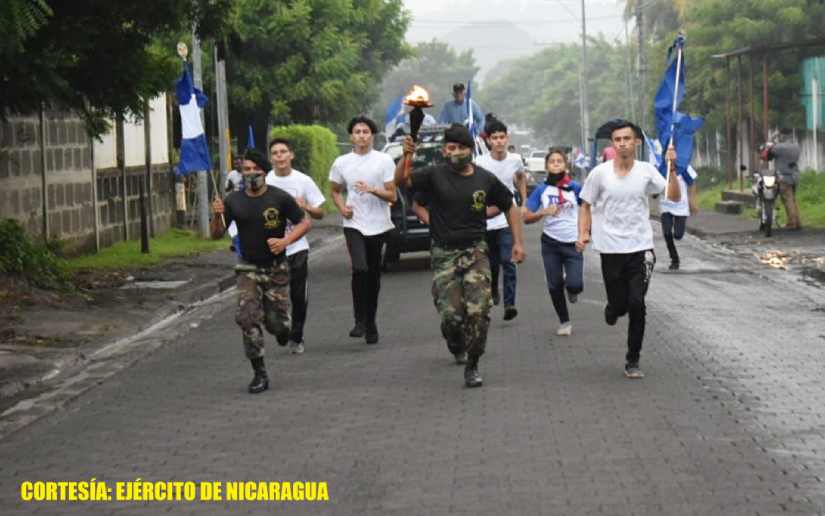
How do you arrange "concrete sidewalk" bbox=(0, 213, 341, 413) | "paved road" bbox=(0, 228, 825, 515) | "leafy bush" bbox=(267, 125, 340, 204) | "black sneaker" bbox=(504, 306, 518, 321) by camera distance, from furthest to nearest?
"leafy bush" bbox=(267, 125, 340, 204), "black sneaker" bbox=(504, 306, 518, 321), "concrete sidewalk" bbox=(0, 213, 341, 413), "paved road" bbox=(0, 228, 825, 515)

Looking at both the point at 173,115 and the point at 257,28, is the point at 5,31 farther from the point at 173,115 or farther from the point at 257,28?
the point at 257,28

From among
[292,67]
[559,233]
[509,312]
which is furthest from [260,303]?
[292,67]

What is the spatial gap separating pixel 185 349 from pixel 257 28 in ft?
96.4

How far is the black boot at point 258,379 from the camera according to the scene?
1109 centimetres

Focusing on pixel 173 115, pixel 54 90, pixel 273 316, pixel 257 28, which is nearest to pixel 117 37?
pixel 54 90

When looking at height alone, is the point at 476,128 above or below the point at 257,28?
below

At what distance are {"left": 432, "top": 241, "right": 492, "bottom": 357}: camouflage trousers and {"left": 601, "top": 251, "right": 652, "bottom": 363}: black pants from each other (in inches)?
34.7

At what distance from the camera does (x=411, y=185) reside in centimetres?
1118

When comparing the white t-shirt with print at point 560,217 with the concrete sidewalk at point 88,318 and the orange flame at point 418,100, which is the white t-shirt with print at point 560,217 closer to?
the orange flame at point 418,100

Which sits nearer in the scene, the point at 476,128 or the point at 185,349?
the point at 185,349

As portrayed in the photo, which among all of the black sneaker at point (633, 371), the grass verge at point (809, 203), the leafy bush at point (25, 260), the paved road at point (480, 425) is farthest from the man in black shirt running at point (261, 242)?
the grass verge at point (809, 203)

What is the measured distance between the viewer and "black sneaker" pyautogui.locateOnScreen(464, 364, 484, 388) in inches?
431

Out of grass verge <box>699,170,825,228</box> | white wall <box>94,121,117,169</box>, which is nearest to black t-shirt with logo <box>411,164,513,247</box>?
white wall <box>94,121,117,169</box>

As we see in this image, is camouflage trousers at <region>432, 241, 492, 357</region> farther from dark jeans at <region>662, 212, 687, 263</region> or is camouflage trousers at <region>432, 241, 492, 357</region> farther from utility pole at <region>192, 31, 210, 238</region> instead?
utility pole at <region>192, 31, 210, 238</region>
